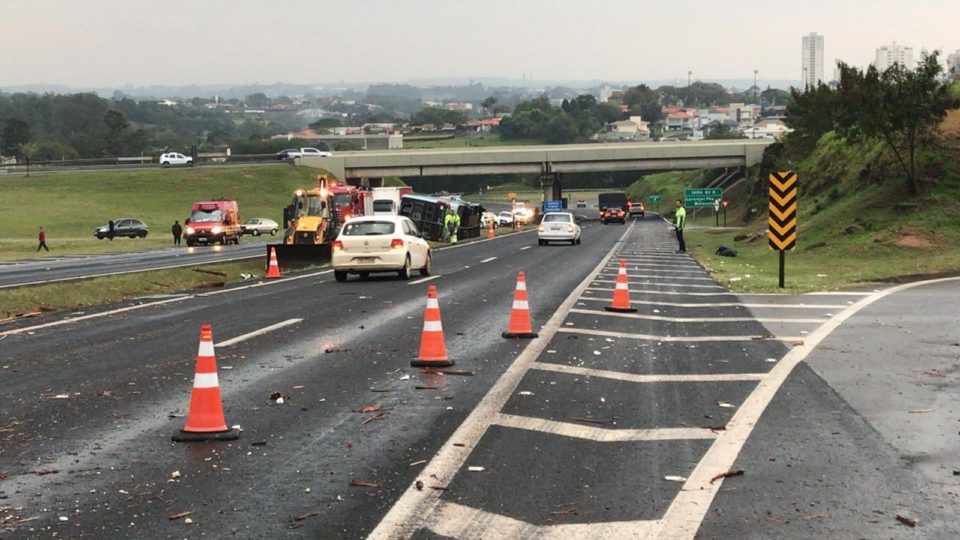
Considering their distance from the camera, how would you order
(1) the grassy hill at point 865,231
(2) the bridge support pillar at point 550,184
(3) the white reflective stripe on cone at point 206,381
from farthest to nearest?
(2) the bridge support pillar at point 550,184
(1) the grassy hill at point 865,231
(3) the white reflective stripe on cone at point 206,381

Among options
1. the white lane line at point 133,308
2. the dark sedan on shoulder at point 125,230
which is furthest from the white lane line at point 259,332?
the dark sedan on shoulder at point 125,230

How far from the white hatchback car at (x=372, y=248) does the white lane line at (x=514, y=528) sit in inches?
741

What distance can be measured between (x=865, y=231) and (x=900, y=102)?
5050 mm

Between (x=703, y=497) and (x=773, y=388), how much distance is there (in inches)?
165

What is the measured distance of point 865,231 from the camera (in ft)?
118

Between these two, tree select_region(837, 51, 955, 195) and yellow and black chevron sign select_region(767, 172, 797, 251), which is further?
tree select_region(837, 51, 955, 195)

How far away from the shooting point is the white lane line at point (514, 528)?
603 centimetres

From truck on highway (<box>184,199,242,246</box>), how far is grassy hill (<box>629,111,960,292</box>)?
2447 centimetres

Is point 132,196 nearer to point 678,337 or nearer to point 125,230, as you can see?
point 125,230

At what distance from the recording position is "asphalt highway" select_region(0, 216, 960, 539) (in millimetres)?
6383

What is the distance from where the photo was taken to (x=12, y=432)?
8.70 meters

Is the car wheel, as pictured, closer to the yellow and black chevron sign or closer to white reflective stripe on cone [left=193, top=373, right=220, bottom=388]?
the yellow and black chevron sign

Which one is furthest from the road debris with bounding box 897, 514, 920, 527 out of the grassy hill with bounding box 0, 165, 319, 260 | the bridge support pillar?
the bridge support pillar

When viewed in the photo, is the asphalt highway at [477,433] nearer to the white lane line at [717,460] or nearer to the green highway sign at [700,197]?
the white lane line at [717,460]
